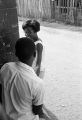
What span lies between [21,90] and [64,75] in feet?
14.2

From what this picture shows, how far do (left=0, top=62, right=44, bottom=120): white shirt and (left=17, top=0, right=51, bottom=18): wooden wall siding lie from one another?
46.8 feet

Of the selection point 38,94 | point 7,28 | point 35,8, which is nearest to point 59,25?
point 35,8

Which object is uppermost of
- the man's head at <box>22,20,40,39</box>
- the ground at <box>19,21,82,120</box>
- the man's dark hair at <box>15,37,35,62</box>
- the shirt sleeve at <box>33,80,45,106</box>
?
the man's head at <box>22,20,40,39</box>

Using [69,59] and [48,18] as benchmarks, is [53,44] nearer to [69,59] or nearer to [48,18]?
[69,59]

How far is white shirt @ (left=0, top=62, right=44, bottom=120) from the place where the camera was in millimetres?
2033

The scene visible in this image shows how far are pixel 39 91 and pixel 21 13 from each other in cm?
1737

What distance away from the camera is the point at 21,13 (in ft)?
62.3

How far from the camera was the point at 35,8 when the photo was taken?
17250 millimetres

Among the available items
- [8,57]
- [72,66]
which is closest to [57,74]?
[72,66]

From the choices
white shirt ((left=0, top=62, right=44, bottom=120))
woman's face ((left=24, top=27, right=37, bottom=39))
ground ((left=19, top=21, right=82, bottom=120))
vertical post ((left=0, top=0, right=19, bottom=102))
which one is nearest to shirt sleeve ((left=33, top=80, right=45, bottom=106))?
white shirt ((left=0, top=62, right=44, bottom=120))

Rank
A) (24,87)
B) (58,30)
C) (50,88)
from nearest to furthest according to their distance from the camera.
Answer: (24,87), (50,88), (58,30)

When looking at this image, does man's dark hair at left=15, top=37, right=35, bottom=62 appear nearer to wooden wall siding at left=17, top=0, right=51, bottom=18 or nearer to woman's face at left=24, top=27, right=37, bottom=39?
woman's face at left=24, top=27, right=37, bottom=39

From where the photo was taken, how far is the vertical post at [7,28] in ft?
9.83

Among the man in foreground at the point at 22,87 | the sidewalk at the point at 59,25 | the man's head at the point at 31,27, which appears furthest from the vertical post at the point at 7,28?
the sidewalk at the point at 59,25
